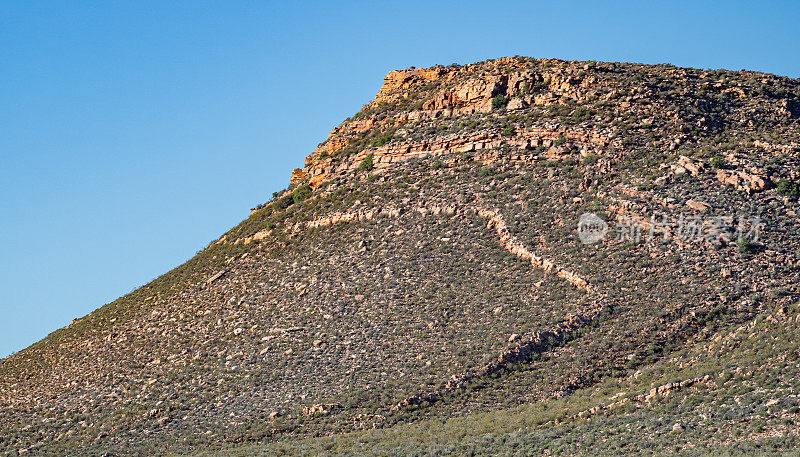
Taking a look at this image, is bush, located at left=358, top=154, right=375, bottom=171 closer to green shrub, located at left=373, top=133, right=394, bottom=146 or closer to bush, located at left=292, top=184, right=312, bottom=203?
green shrub, located at left=373, top=133, right=394, bottom=146

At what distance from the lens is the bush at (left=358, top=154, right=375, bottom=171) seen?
59.9 m

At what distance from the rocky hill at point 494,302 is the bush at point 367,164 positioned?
0.95 m

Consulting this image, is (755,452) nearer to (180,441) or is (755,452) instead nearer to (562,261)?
(562,261)

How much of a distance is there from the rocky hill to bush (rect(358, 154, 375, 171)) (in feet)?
3.11

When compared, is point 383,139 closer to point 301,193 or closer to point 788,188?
point 301,193

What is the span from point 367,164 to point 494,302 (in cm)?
1801

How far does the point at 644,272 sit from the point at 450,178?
47.9 ft

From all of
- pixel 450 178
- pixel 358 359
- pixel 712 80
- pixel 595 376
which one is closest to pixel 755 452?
pixel 595 376

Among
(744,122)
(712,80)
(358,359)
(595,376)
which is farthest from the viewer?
(712,80)

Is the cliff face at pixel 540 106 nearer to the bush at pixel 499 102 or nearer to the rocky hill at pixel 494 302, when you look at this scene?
the bush at pixel 499 102

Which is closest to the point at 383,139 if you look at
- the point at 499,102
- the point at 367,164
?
the point at 367,164

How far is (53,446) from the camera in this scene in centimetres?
4444

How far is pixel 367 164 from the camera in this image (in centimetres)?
6003

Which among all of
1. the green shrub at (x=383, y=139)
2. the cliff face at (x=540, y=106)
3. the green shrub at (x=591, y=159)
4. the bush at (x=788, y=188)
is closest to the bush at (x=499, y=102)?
the cliff face at (x=540, y=106)
